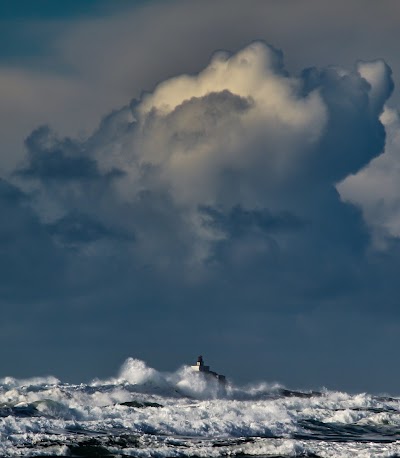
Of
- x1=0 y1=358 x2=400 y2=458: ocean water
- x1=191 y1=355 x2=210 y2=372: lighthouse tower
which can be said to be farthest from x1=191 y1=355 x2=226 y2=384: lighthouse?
x1=0 y1=358 x2=400 y2=458: ocean water

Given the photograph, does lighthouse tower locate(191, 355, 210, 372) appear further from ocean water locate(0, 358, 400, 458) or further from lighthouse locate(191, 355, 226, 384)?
ocean water locate(0, 358, 400, 458)

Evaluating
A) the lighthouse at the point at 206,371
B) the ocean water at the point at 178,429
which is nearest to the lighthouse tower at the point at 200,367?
the lighthouse at the point at 206,371

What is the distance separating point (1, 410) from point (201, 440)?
71.2 feet

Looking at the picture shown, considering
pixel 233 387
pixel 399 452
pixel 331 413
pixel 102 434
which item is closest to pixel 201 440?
pixel 102 434

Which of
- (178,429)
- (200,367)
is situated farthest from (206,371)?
(178,429)

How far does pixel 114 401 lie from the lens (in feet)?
434

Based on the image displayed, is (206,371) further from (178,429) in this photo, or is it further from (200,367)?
(178,429)

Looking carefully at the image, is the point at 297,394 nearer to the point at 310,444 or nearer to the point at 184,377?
the point at 184,377

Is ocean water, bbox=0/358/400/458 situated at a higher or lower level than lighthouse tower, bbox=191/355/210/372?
lower

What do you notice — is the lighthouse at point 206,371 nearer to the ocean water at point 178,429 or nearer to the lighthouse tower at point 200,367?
the lighthouse tower at point 200,367

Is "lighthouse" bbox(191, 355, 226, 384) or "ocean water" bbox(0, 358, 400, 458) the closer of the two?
"ocean water" bbox(0, 358, 400, 458)

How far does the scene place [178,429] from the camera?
89438mm

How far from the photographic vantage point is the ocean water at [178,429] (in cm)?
7444

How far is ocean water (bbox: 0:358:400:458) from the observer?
74.4 meters
